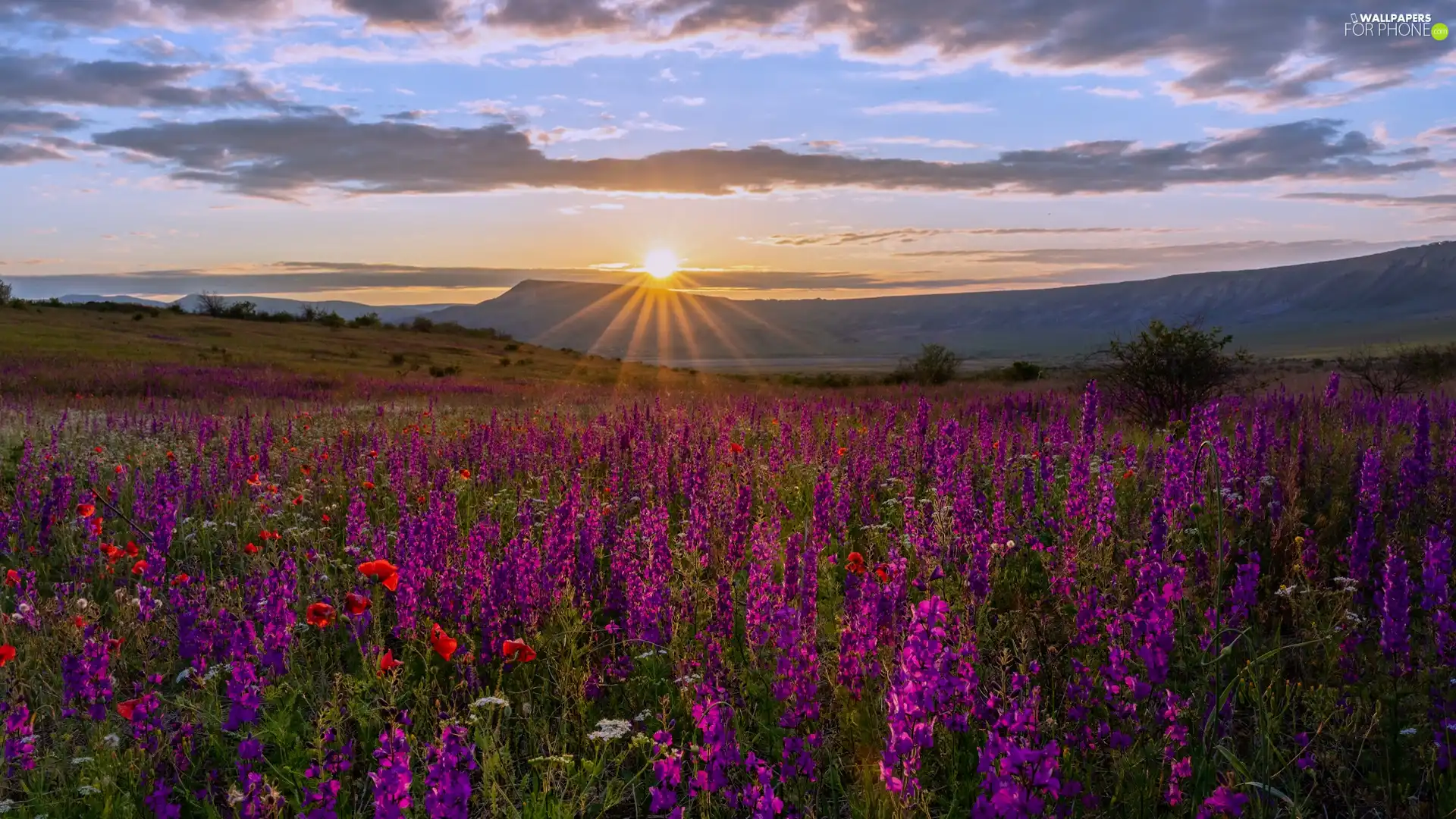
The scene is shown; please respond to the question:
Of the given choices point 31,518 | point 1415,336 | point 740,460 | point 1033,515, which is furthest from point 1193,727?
point 1415,336

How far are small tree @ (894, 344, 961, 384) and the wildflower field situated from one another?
26.0 metres

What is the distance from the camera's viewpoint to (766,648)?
3.65m

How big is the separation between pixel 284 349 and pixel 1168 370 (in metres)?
39.2

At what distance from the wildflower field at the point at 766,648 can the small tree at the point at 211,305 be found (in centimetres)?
6214

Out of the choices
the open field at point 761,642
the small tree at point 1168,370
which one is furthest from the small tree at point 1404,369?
the open field at point 761,642

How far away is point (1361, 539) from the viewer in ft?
12.3

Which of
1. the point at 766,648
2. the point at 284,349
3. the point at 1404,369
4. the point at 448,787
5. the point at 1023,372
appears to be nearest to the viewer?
the point at 448,787

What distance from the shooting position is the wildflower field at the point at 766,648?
2650 mm

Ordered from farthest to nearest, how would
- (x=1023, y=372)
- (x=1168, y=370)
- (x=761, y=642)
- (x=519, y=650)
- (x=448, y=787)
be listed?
(x=1023, y=372), (x=1168, y=370), (x=761, y=642), (x=519, y=650), (x=448, y=787)

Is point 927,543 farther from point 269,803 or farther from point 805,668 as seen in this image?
point 269,803

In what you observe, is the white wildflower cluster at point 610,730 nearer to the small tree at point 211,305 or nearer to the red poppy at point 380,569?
the red poppy at point 380,569

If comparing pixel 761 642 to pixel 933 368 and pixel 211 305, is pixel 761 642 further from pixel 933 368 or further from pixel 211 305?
pixel 211 305

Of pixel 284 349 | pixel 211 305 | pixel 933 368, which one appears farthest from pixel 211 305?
pixel 933 368

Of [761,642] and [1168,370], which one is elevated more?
[1168,370]
